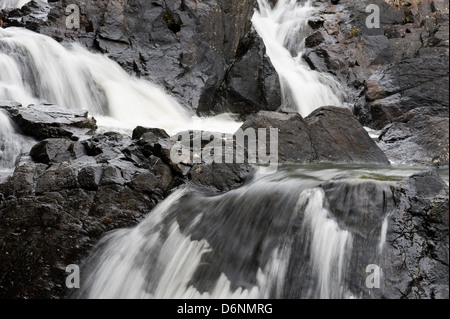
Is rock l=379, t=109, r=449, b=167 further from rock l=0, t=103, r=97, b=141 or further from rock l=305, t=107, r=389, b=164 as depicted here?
rock l=0, t=103, r=97, b=141

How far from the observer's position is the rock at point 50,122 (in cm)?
689

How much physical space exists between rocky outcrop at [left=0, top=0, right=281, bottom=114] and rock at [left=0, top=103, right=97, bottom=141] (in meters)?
3.82

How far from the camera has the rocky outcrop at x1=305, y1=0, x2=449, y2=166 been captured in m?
7.98

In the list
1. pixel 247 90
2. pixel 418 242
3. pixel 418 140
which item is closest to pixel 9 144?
pixel 418 242

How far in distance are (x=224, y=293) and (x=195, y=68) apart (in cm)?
789

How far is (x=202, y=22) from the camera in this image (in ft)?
38.3

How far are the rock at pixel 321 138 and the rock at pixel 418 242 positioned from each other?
2603 mm

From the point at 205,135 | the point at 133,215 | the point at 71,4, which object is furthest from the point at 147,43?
the point at 133,215

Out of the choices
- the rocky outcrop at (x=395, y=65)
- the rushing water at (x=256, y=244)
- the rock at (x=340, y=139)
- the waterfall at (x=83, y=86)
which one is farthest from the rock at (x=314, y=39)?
the rushing water at (x=256, y=244)

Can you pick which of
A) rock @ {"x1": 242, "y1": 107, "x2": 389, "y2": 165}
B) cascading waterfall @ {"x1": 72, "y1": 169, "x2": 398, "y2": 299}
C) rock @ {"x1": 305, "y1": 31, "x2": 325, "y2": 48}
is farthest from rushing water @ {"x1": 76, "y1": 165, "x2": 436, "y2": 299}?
rock @ {"x1": 305, "y1": 31, "x2": 325, "y2": 48}

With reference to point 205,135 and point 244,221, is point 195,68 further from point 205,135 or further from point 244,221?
point 244,221

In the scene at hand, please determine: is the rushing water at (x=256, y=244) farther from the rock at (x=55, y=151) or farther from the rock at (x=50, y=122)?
the rock at (x=50, y=122)

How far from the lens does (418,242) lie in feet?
14.3
